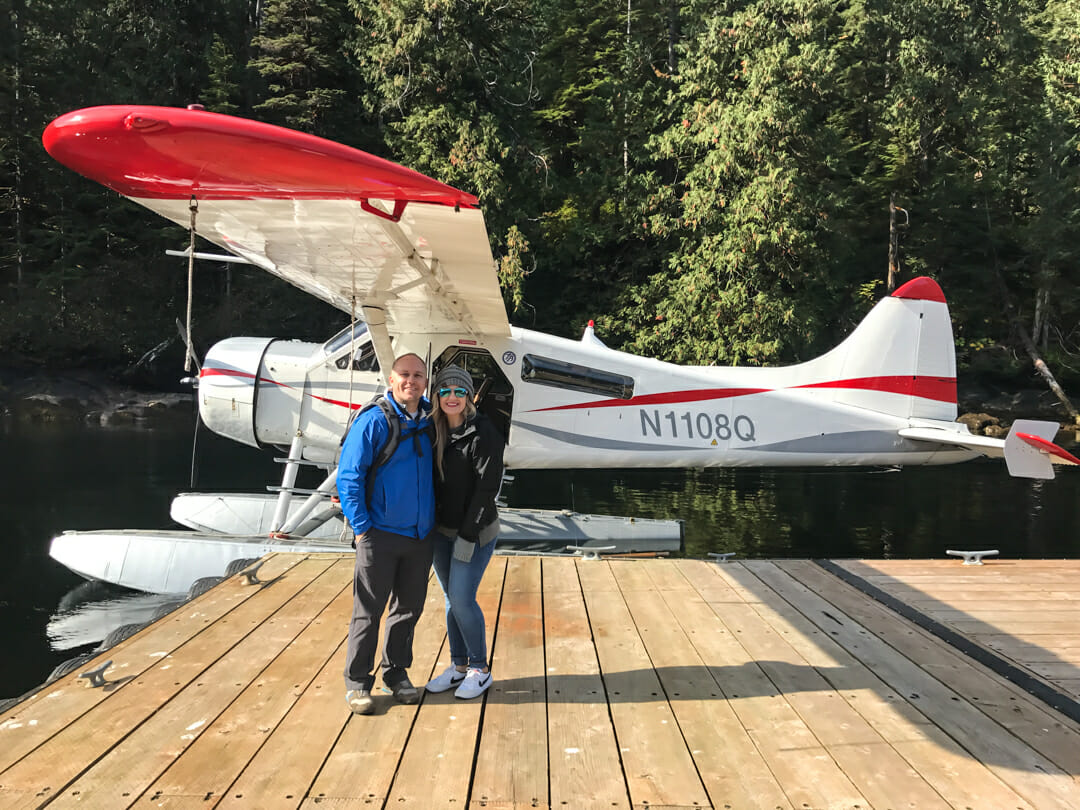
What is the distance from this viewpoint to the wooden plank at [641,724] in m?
2.44

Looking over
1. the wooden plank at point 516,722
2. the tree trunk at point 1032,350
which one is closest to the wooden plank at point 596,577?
the wooden plank at point 516,722

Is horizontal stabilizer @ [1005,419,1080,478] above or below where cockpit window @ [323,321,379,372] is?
below

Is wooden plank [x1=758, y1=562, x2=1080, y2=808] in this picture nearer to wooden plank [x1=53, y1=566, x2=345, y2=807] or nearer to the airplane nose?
wooden plank [x1=53, y1=566, x2=345, y2=807]

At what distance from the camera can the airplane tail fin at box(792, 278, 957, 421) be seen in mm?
7656

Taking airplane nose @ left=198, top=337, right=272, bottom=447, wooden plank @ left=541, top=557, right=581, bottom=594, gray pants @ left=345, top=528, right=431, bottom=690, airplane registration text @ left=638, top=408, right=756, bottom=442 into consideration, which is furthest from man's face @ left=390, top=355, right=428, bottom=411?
airplane nose @ left=198, top=337, right=272, bottom=447

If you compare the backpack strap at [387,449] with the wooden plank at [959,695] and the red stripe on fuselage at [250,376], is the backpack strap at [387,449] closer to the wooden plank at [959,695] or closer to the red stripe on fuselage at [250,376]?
the wooden plank at [959,695]

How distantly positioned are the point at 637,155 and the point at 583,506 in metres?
14.0

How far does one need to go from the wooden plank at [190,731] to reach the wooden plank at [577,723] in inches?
41.6

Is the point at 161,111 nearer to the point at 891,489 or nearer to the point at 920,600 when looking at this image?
the point at 920,600

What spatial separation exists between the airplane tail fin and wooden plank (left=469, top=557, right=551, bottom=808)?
4.63 meters

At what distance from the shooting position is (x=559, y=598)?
4.54 metres

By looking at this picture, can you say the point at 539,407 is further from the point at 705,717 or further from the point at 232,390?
the point at 705,717

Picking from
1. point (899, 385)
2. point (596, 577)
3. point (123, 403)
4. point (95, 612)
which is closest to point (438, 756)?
point (596, 577)

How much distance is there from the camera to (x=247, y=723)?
2.83 m
